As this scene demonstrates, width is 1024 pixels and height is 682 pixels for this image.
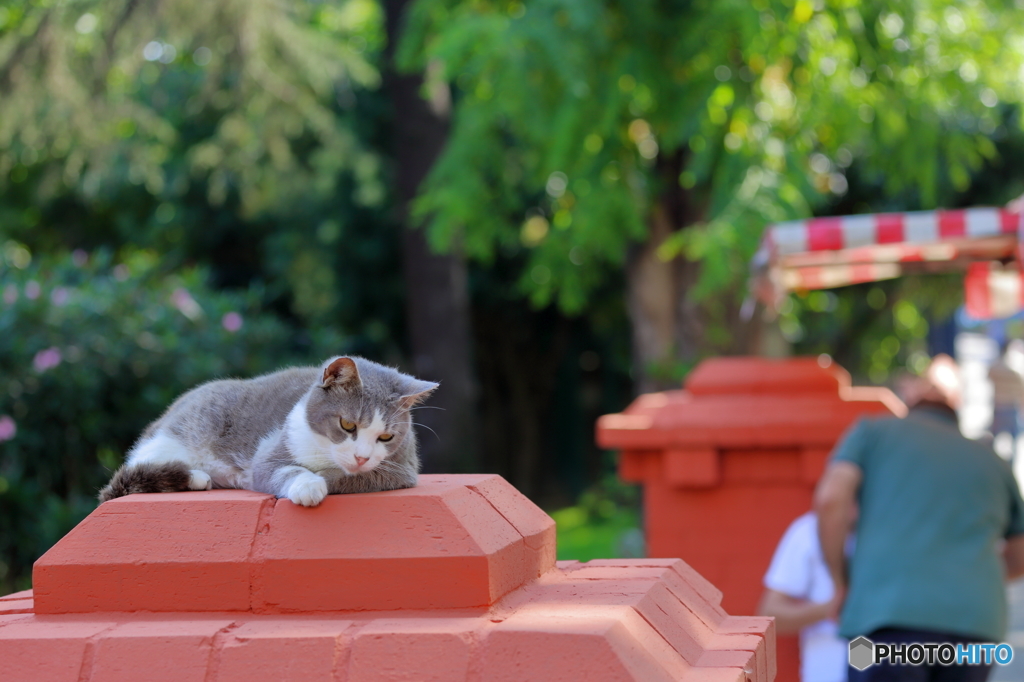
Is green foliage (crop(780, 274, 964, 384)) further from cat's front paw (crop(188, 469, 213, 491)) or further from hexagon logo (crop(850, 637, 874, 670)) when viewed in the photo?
cat's front paw (crop(188, 469, 213, 491))

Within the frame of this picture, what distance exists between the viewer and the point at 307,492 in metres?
1.82

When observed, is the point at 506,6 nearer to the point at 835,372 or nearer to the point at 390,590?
the point at 835,372

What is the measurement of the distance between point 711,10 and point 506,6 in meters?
2.16

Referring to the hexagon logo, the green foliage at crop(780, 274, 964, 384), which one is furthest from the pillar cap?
the green foliage at crop(780, 274, 964, 384)

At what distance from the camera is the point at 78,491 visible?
22.4 feet

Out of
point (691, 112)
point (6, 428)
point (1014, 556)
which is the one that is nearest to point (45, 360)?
point (6, 428)

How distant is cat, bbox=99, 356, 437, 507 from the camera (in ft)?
6.69

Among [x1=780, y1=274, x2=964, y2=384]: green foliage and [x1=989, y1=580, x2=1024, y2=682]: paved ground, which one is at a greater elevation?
[x1=780, y1=274, x2=964, y2=384]: green foliage

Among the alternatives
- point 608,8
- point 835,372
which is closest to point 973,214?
point 835,372

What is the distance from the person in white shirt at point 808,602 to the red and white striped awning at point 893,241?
130 centimetres

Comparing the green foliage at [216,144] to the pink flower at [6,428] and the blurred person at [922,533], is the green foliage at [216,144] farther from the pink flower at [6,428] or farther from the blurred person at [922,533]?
the blurred person at [922,533]

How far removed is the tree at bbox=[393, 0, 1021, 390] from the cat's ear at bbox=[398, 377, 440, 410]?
399cm

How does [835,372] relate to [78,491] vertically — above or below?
above

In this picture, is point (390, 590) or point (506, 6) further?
point (506, 6)
